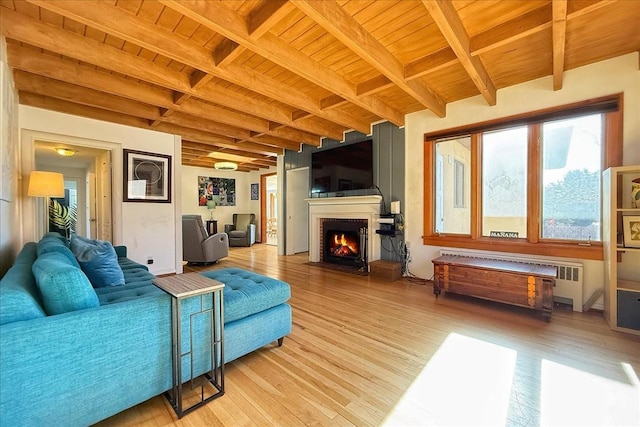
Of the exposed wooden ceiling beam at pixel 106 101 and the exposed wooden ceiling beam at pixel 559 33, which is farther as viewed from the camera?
the exposed wooden ceiling beam at pixel 106 101

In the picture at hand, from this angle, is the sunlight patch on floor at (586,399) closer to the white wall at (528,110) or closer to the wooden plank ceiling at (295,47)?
the white wall at (528,110)

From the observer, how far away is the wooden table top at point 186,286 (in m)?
Answer: 1.43

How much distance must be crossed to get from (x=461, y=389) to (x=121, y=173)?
4.86 m

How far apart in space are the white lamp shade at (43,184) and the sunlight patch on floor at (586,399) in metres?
4.54

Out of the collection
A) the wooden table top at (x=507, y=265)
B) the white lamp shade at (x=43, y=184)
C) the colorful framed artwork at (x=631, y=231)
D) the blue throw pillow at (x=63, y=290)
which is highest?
the white lamp shade at (x=43, y=184)

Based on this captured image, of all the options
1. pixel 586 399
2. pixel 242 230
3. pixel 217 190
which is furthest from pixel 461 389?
pixel 217 190

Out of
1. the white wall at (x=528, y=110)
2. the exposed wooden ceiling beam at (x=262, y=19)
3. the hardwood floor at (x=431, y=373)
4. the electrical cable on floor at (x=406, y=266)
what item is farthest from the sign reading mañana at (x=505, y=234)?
the exposed wooden ceiling beam at (x=262, y=19)

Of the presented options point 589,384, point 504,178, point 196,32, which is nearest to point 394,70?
point 196,32

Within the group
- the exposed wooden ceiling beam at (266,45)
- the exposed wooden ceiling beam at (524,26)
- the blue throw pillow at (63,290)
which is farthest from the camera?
the exposed wooden ceiling beam at (524,26)

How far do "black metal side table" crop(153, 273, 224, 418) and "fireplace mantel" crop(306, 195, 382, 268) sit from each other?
329 centimetres

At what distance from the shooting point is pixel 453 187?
13.2 ft

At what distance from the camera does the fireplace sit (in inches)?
189

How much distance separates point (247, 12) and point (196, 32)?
1.77 feet

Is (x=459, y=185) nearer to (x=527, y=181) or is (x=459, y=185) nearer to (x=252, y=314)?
(x=527, y=181)
